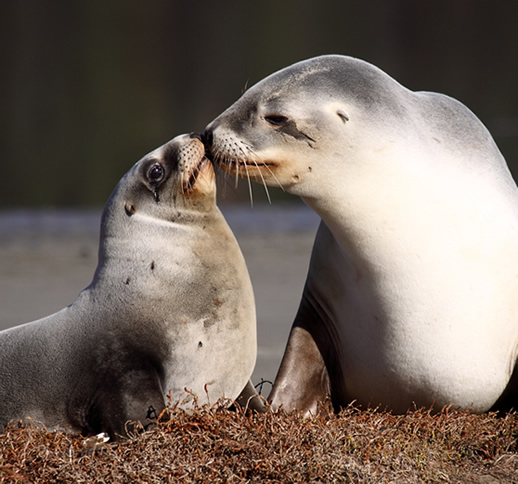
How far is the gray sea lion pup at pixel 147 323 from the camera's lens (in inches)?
188

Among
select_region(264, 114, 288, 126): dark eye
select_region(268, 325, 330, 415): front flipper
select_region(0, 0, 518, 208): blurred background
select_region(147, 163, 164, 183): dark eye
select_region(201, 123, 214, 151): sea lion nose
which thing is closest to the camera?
select_region(264, 114, 288, 126): dark eye

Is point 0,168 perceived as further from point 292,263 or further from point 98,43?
point 98,43

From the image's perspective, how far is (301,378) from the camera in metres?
5.14

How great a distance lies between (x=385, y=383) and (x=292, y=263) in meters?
7.06

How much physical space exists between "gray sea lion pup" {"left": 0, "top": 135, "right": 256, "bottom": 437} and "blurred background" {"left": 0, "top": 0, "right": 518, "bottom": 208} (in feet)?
14.7

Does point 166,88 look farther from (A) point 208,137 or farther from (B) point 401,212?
(B) point 401,212

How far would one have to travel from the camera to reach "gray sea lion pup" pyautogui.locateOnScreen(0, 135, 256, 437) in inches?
188

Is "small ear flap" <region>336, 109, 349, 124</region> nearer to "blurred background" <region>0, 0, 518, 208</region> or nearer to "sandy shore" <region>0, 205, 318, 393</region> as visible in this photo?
"sandy shore" <region>0, 205, 318, 393</region>

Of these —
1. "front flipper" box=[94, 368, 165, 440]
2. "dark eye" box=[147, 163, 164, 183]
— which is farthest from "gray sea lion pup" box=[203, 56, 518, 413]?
"front flipper" box=[94, 368, 165, 440]

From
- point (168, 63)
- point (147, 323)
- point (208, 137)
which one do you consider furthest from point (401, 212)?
point (168, 63)

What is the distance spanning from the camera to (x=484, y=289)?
4652 millimetres

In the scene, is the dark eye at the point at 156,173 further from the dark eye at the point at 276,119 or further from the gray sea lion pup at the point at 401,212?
the dark eye at the point at 276,119

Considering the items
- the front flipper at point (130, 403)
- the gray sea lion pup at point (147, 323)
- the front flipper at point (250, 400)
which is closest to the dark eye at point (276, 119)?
the gray sea lion pup at point (147, 323)

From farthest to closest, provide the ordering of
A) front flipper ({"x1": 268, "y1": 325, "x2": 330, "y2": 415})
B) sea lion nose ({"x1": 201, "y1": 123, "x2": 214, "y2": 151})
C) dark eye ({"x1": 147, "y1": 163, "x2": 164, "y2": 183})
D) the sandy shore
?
the sandy shore < dark eye ({"x1": 147, "y1": 163, "x2": 164, "y2": 183}) < front flipper ({"x1": 268, "y1": 325, "x2": 330, "y2": 415}) < sea lion nose ({"x1": 201, "y1": 123, "x2": 214, "y2": 151})
